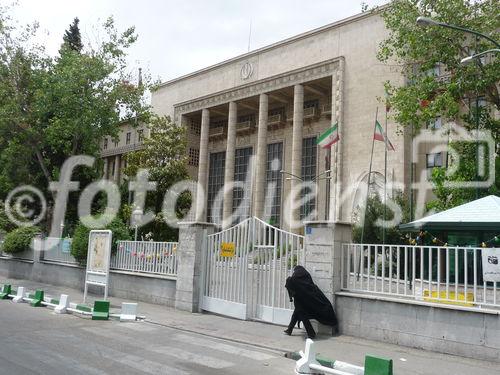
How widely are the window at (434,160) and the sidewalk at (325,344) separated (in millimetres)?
24444

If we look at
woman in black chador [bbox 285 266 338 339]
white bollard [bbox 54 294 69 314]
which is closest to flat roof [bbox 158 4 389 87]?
white bollard [bbox 54 294 69 314]

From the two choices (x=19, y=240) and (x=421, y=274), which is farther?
(x=19, y=240)

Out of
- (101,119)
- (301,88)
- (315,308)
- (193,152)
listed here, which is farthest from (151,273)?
(193,152)

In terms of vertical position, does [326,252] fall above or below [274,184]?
below

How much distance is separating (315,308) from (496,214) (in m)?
6.78

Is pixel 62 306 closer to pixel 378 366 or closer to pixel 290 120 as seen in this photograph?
pixel 378 366

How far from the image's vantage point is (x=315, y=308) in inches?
386

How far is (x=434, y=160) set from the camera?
32.9 m

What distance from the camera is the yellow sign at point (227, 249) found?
12477 mm

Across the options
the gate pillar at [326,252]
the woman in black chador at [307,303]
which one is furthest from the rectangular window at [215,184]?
the woman in black chador at [307,303]

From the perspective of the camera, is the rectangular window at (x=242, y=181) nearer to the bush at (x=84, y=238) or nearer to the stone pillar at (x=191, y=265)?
the bush at (x=84, y=238)

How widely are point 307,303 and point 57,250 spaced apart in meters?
14.9

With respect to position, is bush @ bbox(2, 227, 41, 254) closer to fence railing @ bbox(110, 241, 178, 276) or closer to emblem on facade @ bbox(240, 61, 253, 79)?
fence railing @ bbox(110, 241, 178, 276)

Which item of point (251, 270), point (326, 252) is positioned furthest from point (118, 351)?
point (326, 252)
